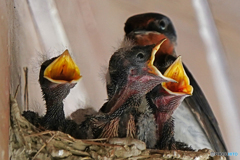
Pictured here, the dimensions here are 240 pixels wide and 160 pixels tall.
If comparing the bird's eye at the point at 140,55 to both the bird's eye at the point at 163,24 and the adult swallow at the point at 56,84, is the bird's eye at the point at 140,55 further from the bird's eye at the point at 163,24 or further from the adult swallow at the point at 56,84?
the bird's eye at the point at 163,24

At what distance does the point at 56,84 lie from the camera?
1211 mm

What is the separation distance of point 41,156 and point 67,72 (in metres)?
0.29

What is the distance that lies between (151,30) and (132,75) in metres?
0.62

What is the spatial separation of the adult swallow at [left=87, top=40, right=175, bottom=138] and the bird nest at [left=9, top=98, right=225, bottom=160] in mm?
97

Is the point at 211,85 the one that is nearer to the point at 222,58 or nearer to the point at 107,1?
the point at 222,58

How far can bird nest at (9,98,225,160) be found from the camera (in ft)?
3.60

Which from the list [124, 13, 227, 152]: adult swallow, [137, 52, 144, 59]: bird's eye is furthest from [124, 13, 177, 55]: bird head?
[137, 52, 144, 59]: bird's eye

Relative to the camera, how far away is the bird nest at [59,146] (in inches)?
43.2

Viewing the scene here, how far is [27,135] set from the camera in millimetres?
1100

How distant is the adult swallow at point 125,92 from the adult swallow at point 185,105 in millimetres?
505

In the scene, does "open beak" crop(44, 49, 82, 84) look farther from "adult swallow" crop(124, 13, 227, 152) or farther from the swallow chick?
"adult swallow" crop(124, 13, 227, 152)

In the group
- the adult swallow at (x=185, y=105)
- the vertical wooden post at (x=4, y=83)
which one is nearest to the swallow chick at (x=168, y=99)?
the adult swallow at (x=185, y=105)

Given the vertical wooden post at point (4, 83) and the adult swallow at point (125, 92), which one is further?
the adult swallow at point (125, 92)

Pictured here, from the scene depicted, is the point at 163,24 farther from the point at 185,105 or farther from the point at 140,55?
the point at 140,55
